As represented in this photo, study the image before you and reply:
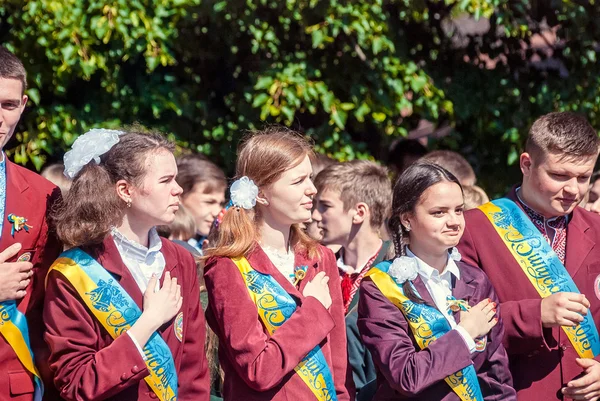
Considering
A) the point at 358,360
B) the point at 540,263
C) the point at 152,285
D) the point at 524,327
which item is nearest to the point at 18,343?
the point at 152,285

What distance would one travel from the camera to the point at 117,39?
645 centimetres

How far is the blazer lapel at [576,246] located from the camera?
4281mm

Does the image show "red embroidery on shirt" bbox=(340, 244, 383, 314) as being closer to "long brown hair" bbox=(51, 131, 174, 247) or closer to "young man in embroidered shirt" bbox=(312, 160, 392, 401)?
"young man in embroidered shirt" bbox=(312, 160, 392, 401)

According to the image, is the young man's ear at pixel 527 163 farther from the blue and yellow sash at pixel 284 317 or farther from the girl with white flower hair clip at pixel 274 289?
the blue and yellow sash at pixel 284 317

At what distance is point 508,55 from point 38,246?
4.68 m

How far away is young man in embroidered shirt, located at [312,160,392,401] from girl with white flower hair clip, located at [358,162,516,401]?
0.93 meters

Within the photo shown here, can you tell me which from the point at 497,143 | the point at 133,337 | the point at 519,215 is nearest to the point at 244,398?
the point at 133,337

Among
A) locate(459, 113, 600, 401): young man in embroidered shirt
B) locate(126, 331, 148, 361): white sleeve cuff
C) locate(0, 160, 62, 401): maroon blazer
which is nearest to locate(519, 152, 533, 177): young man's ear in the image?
locate(459, 113, 600, 401): young man in embroidered shirt

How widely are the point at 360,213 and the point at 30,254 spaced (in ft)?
6.46

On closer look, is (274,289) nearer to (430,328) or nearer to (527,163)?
(430,328)

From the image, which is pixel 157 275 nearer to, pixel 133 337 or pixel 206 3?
pixel 133 337

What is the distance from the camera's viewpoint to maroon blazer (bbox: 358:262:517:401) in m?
3.66

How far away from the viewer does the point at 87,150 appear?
375 centimetres

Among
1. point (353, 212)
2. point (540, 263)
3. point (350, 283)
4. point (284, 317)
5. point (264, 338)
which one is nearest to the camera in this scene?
point (264, 338)
